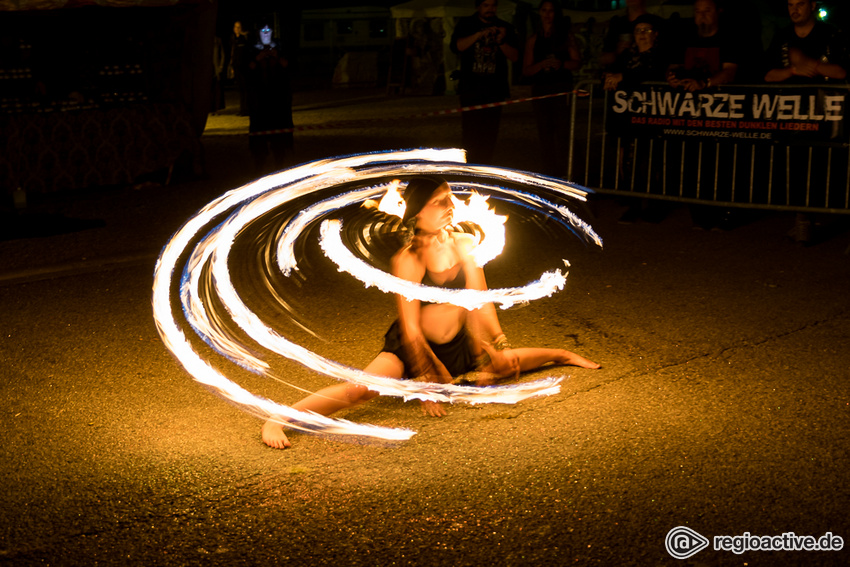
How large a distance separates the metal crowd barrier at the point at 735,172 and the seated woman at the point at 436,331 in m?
4.17

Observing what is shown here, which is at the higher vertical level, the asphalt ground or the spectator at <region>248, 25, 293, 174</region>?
the spectator at <region>248, 25, 293, 174</region>

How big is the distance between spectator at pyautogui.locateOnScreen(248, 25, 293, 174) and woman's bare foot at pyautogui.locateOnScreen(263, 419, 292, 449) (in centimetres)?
823

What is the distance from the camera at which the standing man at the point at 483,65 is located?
10.8 m

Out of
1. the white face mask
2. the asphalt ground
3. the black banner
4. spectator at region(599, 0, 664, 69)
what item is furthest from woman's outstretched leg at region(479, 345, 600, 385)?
the white face mask

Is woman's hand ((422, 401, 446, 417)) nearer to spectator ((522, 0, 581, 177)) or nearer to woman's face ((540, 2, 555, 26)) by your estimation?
spectator ((522, 0, 581, 177))

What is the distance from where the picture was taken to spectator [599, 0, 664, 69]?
942 centimetres

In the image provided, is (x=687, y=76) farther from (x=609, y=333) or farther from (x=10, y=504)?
(x=10, y=504)

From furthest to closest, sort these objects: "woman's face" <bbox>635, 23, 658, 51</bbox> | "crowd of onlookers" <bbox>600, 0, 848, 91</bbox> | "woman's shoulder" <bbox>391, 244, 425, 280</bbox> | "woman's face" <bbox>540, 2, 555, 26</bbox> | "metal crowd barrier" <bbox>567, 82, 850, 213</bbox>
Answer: "woman's face" <bbox>540, 2, 555, 26</bbox> < "woman's face" <bbox>635, 23, 658, 51</bbox> < "metal crowd barrier" <bbox>567, 82, 850, 213</bbox> < "crowd of onlookers" <bbox>600, 0, 848, 91</bbox> < "woman's shoulder" <bbox>391, 244, 425, 280</bbox>

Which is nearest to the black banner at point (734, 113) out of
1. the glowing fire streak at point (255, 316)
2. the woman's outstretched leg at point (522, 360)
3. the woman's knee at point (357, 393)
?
the glowing fire streak at point (255, 316)

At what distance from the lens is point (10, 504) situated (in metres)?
3.88

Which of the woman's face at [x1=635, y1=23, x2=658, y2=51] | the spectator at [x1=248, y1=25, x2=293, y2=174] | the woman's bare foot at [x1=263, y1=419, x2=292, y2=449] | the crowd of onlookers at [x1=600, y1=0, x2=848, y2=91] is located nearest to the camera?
the woman's bare foot at [x1=263, y1=419, x2=292, y2=449]

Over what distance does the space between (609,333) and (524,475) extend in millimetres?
2174

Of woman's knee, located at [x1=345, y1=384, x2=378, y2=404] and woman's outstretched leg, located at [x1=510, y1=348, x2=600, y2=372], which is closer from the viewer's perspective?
woman's knee, located at [x1=345, y1=384, x2=378, y2=404]

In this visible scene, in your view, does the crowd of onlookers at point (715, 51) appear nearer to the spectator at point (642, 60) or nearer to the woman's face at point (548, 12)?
the spectator at point (642, 60)
